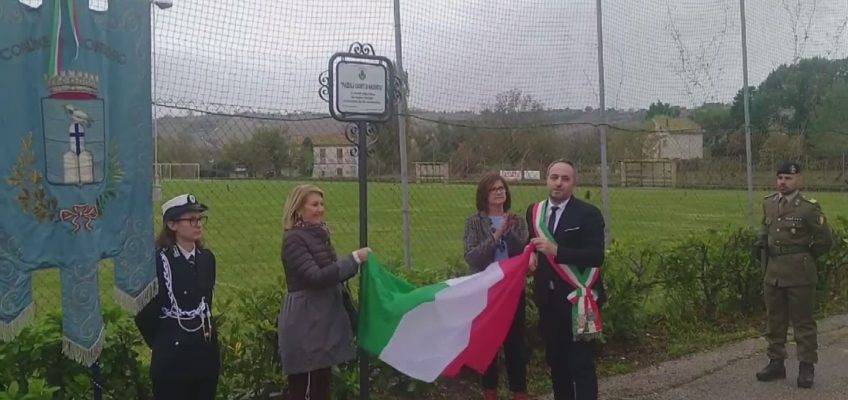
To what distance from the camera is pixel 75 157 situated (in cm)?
362

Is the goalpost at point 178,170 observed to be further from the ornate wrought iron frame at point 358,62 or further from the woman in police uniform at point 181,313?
the ornate wrought iron frame at point 358,62

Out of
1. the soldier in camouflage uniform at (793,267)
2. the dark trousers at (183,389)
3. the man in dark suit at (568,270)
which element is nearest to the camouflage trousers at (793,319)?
the soldier in camouflage uniform at (793,267)

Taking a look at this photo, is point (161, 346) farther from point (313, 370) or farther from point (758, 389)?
point (758, 389)

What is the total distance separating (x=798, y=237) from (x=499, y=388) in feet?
9.06

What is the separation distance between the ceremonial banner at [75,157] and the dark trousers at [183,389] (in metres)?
0.37

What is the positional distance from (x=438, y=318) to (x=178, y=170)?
1.85 meters

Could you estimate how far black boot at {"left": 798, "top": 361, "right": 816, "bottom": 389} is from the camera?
6.48m

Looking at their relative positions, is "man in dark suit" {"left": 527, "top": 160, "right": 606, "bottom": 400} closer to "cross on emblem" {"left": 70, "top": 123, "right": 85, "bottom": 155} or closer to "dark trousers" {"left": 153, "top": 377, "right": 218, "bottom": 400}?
"dark trousers" {"left": 153, "top": 377, "right": 218, "bottom": 400}

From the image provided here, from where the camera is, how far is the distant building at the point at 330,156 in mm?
5770

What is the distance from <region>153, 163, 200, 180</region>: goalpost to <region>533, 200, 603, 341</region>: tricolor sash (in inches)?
86.7

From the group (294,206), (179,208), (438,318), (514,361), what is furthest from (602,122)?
(179,208)

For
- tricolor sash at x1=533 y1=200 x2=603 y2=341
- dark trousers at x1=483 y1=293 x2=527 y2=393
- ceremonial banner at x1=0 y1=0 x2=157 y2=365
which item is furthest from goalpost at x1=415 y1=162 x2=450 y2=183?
ceremonial banner at x1=0 y1=0 x2=157 y2=365

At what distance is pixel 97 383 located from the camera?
3977 millimetres

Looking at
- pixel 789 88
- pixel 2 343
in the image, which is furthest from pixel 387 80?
pixel 789 88
